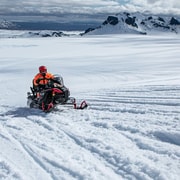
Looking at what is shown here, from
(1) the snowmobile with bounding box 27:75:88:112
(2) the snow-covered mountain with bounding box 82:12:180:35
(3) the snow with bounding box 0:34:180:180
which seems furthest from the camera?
(2) the snow-covered mountain with bounding box 82:12:180:35

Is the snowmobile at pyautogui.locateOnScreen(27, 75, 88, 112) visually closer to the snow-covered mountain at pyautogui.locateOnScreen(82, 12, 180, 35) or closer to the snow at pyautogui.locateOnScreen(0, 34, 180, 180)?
the snow at pyautogui.locateOnScreen(0, 34, 180, 180)

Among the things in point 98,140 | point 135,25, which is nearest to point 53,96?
point 98,140

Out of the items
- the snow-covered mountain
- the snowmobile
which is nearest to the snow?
Result: the snowmobile

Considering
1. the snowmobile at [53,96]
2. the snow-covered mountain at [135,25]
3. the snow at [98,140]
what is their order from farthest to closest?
the snow-covered mountain at [135,25] → the snowmobile at [53,96] → the snow at [98,140]

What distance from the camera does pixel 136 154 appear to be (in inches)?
154

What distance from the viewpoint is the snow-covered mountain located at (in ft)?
547

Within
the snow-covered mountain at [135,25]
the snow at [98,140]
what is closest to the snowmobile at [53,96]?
the snow at [98,140]

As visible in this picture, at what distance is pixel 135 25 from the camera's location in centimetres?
17212

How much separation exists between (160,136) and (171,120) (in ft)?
2.62

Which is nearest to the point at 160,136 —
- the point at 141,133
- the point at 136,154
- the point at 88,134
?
the point at 141,133

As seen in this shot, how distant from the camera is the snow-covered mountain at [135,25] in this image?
166875 mm

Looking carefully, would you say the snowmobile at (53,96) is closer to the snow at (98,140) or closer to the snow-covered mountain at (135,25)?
the snow at (98,140)

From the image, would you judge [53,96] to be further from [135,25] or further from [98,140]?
[135,25]

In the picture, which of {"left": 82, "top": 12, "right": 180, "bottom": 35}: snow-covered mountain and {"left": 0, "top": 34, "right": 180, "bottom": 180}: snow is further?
{"left": 82, "top": 12, "right": 180, "bottom": 35}: snow-covered mountain
